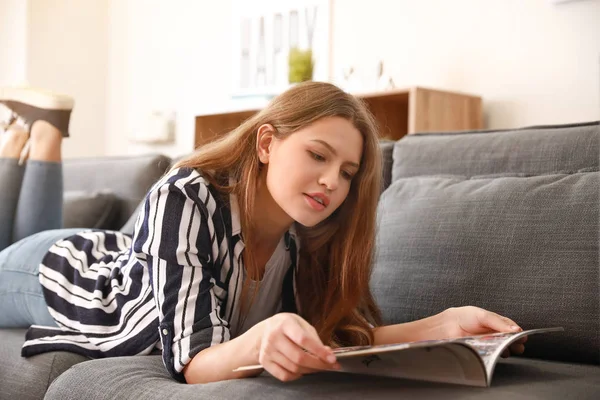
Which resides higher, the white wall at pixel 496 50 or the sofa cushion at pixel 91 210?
the white wall at pixel 496 50

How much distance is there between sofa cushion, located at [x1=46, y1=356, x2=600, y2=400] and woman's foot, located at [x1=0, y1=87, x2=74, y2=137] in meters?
1.25

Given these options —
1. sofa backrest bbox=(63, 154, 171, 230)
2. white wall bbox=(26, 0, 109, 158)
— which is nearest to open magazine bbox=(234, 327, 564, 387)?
sofa backrest bbox=(63, 154, 171, 230)

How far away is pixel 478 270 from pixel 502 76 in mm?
1657

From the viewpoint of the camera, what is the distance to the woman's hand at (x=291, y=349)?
34.3 inches

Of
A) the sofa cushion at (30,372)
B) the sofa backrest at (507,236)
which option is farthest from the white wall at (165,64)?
the sofa cushion at (30,372)

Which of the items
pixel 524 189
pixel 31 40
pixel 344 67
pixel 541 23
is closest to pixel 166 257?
pixel 524 189

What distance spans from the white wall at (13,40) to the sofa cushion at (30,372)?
3.31 metres

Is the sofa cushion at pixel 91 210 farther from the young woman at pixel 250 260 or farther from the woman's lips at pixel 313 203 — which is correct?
the woman's lips at pixel 313 203

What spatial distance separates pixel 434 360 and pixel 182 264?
446mm

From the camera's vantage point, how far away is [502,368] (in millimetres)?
1078

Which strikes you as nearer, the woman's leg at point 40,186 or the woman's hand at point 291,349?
the woman's hand at point 291,349

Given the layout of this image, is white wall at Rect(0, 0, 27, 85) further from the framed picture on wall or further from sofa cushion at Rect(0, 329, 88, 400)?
sofa cushion at Rect(0, 329, 88, 400)

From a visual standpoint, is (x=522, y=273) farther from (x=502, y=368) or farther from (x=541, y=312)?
(x=502, y=368)

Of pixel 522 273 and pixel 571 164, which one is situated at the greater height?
pixel 571 164
